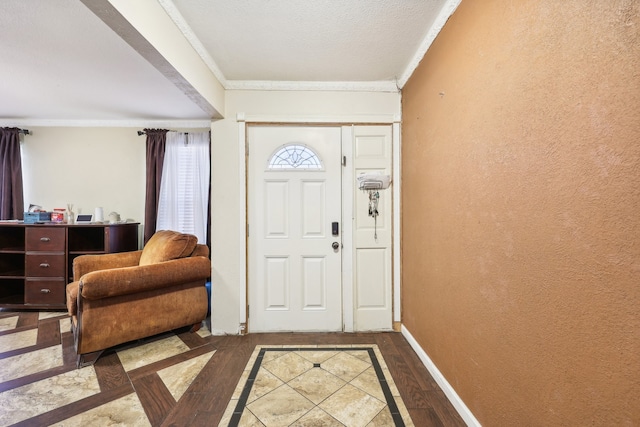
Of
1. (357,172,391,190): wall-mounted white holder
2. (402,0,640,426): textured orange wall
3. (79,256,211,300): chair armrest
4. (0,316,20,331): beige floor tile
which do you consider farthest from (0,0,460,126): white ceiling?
(0,316,20,331): beige floor tile

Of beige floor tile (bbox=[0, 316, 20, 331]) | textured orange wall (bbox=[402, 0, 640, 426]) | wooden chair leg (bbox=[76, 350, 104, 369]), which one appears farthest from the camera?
beige floor tile (bbox=[0, 316, 20, 331])

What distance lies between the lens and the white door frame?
258 centimetres

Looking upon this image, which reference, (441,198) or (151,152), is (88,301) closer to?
(151,152)

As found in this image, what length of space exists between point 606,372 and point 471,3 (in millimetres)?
1735

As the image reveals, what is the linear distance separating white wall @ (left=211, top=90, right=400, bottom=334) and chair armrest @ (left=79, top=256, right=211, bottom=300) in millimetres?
196

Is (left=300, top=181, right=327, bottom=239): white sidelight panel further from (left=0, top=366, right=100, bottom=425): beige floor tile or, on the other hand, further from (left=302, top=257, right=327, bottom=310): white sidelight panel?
(left=0, top=366, right=100, bottom=425): beige floor tile

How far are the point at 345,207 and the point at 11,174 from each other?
14.9 ft

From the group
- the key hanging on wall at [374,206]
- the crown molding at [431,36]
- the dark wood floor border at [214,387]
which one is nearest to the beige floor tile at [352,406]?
the dark wood floor border at [214,387]

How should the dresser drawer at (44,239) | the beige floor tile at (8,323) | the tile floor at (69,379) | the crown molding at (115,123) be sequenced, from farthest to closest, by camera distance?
the crown molding at (115,123)
the dresser drawer at (44,239)
the beige floor tile at (8,323)
the tile floor at (69,379)

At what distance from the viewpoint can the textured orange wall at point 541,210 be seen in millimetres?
755

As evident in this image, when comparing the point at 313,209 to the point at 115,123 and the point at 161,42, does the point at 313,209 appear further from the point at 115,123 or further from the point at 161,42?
the point at 115,123

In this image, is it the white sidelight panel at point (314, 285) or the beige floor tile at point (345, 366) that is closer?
the beige floor tile at point (345, 366)

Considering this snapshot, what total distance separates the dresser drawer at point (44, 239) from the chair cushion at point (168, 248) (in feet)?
4.33

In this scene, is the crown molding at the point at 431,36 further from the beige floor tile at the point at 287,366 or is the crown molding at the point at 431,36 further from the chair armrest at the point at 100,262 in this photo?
the chair armrest at the point at 100,262
